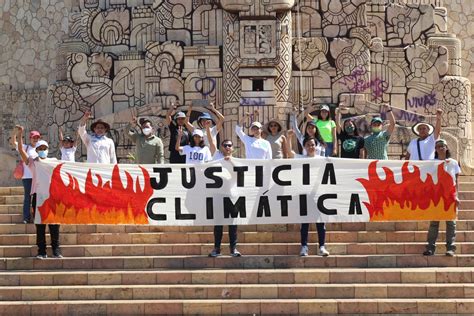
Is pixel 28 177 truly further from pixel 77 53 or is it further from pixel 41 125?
pixel 41 125

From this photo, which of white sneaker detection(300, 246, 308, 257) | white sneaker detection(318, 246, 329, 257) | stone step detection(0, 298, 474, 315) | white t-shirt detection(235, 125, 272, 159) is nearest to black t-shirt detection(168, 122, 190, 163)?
white t-shirt detection(235, 125, 272, 159)

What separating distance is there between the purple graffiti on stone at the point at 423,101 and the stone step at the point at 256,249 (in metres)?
8.88

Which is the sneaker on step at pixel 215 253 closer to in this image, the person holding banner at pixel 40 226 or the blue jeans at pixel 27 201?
the person holding banner at pixel 40 226

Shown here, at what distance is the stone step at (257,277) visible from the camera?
14492mm

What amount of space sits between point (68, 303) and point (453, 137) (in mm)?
12454

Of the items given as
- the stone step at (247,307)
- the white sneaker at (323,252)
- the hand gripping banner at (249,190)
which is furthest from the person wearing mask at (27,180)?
the white sneaker at (323,252)

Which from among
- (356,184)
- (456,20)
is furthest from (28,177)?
(456,20)

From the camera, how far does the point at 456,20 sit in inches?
1088

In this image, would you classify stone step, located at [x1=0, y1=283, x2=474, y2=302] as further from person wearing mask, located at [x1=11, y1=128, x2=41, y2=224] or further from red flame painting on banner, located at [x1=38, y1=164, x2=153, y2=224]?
person wearing mask, located at [x1=11, y1=128, x2=41, y2=224]

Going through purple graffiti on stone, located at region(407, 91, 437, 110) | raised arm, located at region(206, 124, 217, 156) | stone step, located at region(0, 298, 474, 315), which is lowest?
stone step, located at region(0, 298, 474, 315)

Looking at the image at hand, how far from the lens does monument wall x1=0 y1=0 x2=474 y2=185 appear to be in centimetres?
2341

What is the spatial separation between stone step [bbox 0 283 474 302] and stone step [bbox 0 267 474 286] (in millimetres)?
170

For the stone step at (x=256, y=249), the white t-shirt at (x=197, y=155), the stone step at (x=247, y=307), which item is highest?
the white t-shirt at (x=197, y=155)

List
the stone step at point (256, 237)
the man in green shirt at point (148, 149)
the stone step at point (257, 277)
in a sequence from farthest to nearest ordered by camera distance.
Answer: the man in green shirt at point (148, 149)
the stone step at point (256, 237)
the stone step at point (257, 277)
